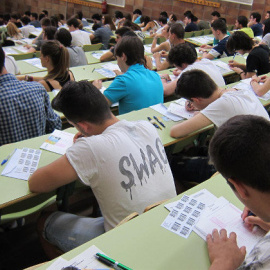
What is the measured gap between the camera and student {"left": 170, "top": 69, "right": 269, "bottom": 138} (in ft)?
8.14

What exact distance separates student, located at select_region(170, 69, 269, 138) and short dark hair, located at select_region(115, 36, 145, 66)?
0.74 meters

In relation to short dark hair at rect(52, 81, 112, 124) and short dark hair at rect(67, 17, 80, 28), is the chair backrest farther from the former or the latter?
short dark hair at rect(52, 81, 112, 124)

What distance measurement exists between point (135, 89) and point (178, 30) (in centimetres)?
248

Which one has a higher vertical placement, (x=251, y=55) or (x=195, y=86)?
(x=251, y=55)

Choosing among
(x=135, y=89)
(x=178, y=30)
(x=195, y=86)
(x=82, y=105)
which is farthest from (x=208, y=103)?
(x=178, y=30)

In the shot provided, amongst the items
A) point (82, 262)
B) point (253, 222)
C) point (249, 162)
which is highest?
point (249, 162)

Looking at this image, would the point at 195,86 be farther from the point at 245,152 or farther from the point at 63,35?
the point at 63,35

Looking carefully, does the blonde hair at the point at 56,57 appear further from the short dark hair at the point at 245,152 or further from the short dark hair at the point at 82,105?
the short dark hair at the point at 245,152

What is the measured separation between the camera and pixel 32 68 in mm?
4449

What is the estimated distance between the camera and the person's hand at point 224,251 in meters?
1.35

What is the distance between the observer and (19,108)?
240cm

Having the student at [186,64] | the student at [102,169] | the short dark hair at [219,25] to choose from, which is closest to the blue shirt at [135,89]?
the student at [186,64]

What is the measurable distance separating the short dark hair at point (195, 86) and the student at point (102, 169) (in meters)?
0.88

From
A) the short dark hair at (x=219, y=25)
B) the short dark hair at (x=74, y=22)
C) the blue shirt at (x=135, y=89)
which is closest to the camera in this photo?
the blue shirt at (x=135, y=89)
